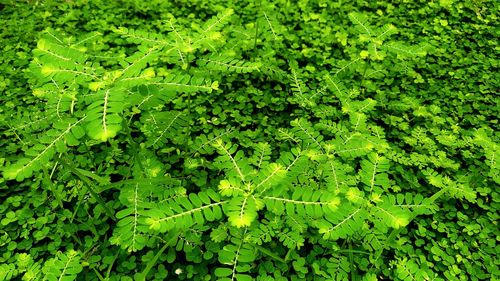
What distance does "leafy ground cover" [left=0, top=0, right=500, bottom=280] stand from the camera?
2064 millimetres

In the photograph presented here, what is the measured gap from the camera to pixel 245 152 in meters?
3.21

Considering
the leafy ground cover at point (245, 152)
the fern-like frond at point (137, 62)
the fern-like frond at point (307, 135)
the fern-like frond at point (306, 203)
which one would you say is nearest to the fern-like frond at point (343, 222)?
the leafy ground cover at point (245, 152)

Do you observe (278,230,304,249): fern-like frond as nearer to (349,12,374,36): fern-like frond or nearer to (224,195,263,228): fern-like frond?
(224,195,263,228): fern-like frond

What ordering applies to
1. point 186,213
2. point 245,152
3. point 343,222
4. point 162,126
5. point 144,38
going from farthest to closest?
point 245,152, point 162,126, point 144,38, point 343,222, point 186,213

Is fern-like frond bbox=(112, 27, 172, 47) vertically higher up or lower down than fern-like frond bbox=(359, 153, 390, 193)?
higher up

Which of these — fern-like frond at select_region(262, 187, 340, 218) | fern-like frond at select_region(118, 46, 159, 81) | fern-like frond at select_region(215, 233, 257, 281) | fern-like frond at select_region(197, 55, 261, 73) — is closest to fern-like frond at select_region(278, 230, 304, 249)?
fern-like frond at select_region(215, 233, 257, 281)

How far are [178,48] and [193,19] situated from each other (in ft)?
7.87

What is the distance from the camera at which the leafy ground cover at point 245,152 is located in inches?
81.3

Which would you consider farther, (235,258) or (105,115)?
(235,258)

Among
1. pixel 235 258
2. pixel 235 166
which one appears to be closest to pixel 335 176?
pixel 235 166

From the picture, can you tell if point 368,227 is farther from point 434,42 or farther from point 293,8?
point 293,8

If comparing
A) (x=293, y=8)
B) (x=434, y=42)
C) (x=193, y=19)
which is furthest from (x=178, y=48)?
(x=434, y=42)

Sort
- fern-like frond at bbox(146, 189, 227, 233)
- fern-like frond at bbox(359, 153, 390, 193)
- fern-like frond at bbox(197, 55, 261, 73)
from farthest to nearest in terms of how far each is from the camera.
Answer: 1. fern-like frond at bbox(197, 55, 261, 73)
2. fern-like frond at bbox(359, 153, 390, 193)
3. fern-like frond at bbox(146, 189, 227, 233)

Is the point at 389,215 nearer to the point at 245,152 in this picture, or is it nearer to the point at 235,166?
the point at 235,166
